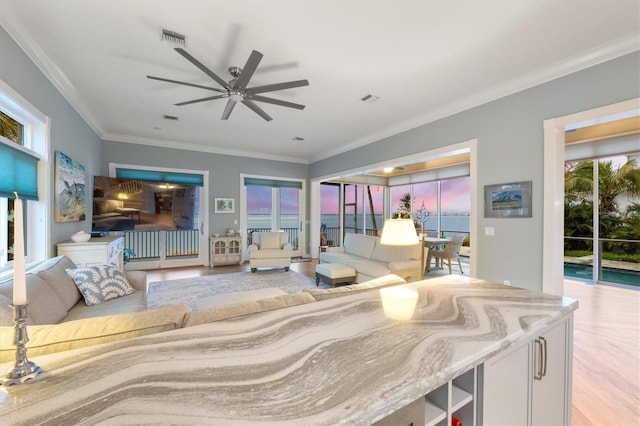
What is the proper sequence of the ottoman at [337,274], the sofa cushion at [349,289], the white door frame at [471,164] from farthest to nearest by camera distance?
the ottoman at [337,274] < the white door frame at [471,164] < the sofa cushion at [349,289]

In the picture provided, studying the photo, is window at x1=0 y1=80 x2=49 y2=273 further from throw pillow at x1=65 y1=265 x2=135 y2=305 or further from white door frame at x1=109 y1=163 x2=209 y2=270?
white door frame at x1=109 y1=163 x2=209 y2=270

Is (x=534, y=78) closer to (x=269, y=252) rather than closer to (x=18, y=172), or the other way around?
(x=269, y=252)

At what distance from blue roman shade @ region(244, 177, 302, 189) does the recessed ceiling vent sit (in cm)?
456

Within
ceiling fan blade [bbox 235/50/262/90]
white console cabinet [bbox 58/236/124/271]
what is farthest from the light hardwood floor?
white console cabinet [bbox 58/236/124/271]

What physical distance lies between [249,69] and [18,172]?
7.54 feet

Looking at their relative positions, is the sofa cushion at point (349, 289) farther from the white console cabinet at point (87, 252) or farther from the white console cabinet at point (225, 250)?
the white console cabinet at point (225, 250)

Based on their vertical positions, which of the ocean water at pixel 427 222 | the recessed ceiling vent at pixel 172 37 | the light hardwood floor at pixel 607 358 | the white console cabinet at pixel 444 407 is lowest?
the light hardwood floor at pixel 607 358

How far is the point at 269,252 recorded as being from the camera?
568 cm

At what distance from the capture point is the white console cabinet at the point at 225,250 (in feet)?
20.2

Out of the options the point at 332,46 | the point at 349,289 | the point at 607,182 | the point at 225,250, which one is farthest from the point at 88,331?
the point at 607,182

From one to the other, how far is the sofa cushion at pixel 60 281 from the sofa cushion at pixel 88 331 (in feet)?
5.14

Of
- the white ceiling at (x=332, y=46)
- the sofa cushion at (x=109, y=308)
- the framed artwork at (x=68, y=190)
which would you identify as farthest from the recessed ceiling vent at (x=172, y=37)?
the sofa cushion at (x=109, y=308)

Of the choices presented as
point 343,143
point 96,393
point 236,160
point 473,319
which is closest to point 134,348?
point 96,393

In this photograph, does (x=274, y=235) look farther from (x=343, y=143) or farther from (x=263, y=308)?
(x=263, y=308)
